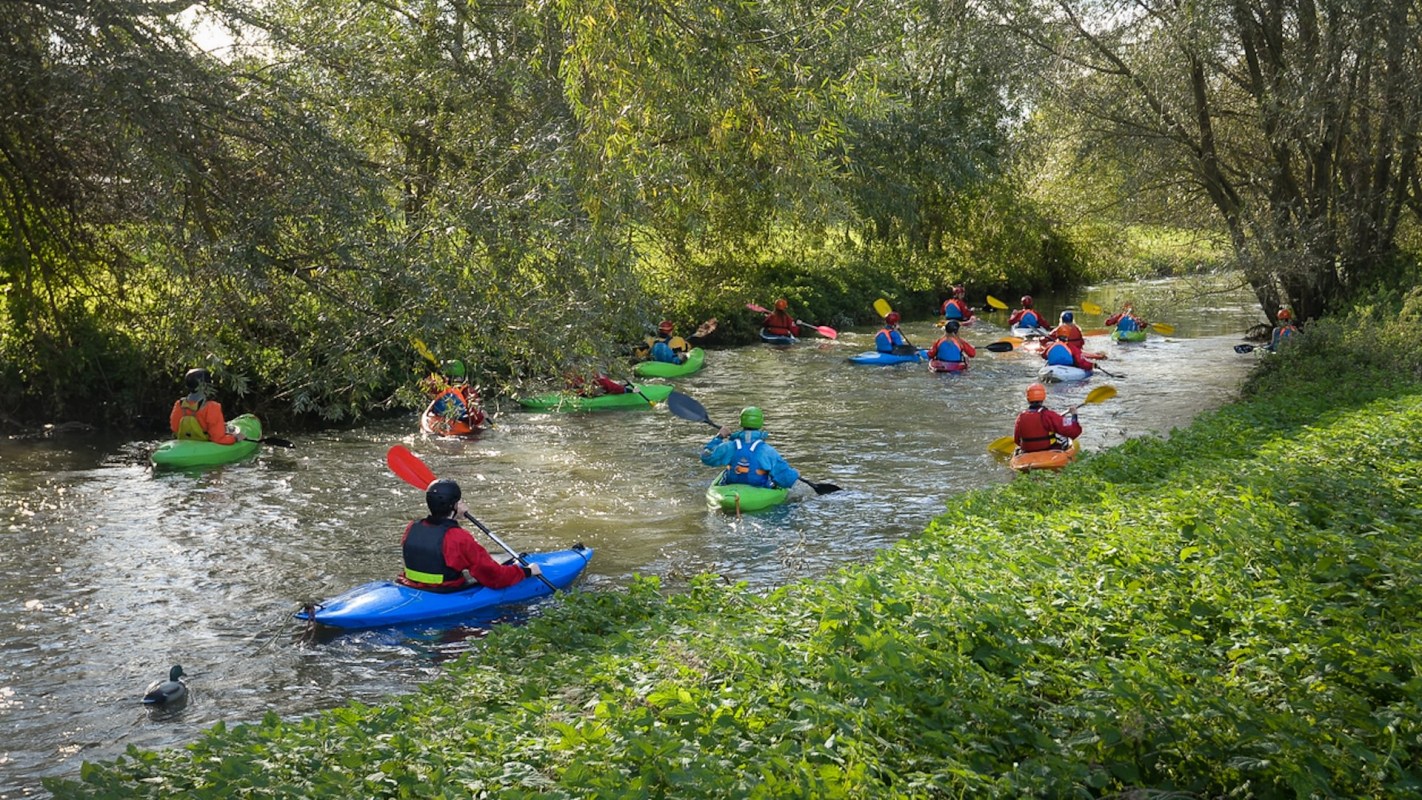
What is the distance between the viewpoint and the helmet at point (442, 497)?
8.23 meters

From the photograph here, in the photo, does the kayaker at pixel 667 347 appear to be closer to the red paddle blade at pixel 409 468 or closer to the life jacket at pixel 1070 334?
the life jacket at pixel 1070 334

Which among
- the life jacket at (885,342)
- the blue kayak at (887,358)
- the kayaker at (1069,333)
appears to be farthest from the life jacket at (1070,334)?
the life jacket at (885,342)

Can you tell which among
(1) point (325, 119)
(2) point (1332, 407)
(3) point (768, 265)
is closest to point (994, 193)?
(3) point (768, 265)

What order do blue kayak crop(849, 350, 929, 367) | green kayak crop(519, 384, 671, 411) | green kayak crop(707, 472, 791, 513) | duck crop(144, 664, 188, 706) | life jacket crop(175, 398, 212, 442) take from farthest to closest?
blue kayak crop(849, 350, 929, 367) < green kayak crop(519, 384, 671, 411) < life jacket crop(175, 398, 212, 442) < green kayak crop(707, 472, 791, 513) < duck crop(144, 664, 188, 706)

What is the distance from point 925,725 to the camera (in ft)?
14.4

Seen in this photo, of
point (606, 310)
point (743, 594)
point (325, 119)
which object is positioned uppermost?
point (325, 119)

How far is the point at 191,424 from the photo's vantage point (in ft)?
Answer: 43.2

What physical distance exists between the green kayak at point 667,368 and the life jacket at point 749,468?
779cm

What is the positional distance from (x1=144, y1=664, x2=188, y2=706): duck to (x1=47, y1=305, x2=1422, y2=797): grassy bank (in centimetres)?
140

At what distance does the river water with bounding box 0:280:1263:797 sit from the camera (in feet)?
23.5

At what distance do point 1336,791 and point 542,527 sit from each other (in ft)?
25.8

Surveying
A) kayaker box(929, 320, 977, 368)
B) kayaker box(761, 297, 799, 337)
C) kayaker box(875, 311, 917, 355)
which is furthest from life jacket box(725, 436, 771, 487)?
kayaker box(761, 297, 799, 337)

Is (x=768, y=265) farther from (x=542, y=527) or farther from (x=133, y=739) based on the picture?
(x=133, y=739)

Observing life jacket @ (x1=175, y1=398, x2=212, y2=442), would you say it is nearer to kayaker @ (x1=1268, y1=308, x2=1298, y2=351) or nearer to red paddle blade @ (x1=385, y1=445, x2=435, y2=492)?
red paddle blade @ (x1=385, y1=445, x2=435, y2=492)
